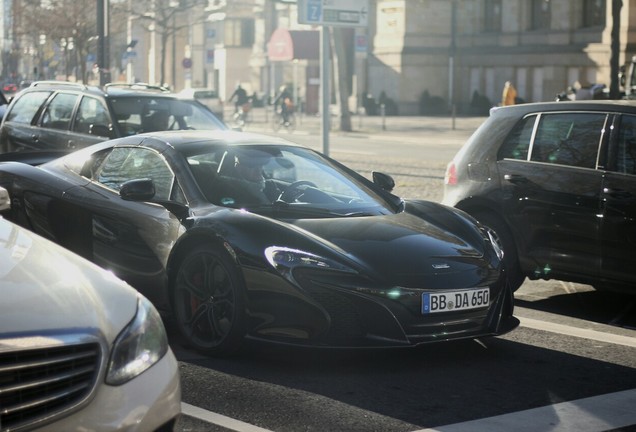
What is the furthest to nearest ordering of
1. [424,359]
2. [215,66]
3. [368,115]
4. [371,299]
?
[215,66] < [368,115] < [424,359] < [371,299]

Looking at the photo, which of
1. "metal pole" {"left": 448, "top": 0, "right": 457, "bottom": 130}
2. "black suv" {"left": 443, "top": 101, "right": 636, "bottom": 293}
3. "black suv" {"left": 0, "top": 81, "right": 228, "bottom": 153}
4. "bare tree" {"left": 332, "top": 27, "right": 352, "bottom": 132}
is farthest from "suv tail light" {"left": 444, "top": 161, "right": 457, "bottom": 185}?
"metal pole" {"left": 448, "top": 0, "right": 457, "bottom": 130}

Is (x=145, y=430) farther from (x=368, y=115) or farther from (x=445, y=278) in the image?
(x=368, y=115)

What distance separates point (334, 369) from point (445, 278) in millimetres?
824

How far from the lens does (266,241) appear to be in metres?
7.09

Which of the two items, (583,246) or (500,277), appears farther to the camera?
(583,246)

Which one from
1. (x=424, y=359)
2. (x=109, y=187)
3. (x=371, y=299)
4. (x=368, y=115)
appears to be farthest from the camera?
(x=368, y=115)

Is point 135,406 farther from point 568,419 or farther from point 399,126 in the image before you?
point 399,126

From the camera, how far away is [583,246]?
354 inches

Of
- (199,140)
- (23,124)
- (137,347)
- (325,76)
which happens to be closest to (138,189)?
(199,140)

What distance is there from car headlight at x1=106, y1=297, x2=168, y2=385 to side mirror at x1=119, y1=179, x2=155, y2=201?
2957 millimetres

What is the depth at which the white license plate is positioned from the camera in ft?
22.6

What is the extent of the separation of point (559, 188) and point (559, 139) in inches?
18.6

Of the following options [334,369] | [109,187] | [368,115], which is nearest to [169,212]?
[109,187]

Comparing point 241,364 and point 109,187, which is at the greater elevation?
point 109,187
